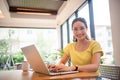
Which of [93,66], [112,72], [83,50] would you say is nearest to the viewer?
[93,66]

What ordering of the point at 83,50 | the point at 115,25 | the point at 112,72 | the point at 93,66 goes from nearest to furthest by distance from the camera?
the point at 93,66, the point at 112,72, the point at 83,50, the point at 115,25

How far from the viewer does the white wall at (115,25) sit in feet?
7.79

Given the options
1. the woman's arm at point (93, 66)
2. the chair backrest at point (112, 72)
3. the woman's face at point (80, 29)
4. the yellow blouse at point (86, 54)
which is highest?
the woman's face at point (80, 29)

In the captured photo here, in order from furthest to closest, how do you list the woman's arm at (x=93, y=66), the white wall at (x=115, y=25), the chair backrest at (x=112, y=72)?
1. the white wall at (x=115, y=25)
2. the chair backrest at (x=112, y=72)
3. the woman's arm at (x=93, y=66)

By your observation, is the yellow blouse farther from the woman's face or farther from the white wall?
the white wall

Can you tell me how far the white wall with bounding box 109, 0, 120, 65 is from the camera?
2.37 metres

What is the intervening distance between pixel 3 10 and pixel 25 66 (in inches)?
142

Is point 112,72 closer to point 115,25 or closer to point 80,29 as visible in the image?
point 80,29

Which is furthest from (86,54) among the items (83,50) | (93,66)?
(93,66)

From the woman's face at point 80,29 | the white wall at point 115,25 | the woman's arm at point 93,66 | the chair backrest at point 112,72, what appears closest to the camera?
the woman's arm at point 93,66

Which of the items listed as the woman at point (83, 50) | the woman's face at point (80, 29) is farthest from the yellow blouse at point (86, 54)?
the woman's face at point (80, 29)

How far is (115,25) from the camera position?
8.08ft

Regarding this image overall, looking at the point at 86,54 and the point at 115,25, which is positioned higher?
the point at 115,25

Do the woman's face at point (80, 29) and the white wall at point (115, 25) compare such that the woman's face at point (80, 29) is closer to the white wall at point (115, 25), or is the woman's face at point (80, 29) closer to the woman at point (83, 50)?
the woman at point (83, 50)
